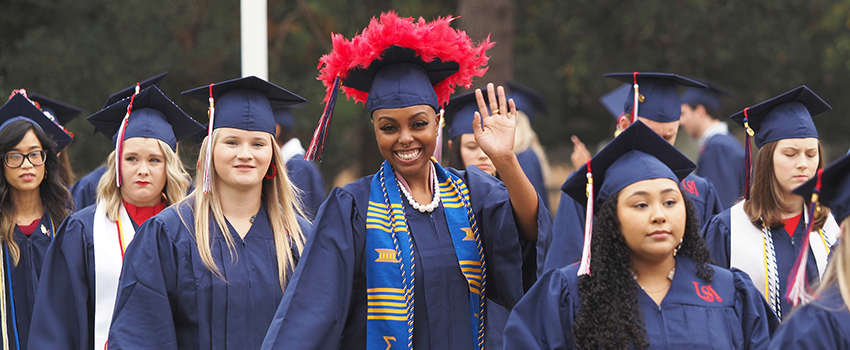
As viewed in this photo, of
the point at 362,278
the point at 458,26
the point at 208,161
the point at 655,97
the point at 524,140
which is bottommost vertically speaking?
the point at 362,278

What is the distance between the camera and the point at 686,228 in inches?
125

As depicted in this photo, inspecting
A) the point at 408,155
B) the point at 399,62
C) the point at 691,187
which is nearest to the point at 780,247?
the point at 691,187

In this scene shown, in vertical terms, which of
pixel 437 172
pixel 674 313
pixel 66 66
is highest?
pixel 66 66

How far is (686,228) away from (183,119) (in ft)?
9.72

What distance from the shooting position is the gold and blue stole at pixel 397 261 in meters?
3.22

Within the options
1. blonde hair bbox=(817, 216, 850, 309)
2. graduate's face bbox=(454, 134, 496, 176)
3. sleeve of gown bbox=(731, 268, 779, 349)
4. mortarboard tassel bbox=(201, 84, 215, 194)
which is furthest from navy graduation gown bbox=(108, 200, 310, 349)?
graduate's face bbox=(454, 134, 496, 176)

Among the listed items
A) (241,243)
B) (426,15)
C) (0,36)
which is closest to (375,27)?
(241,243)

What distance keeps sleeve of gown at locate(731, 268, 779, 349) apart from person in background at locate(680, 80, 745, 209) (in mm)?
4083

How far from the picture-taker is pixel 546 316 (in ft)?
9.89

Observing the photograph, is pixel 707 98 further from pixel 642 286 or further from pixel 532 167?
pixel 642 286

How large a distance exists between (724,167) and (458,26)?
16.6 ft

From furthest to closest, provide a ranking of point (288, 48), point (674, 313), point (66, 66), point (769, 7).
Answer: point (288, 48)
point (769, 7)
point (66, 66)
point (674, 313)

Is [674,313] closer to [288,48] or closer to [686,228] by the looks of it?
[686,228]

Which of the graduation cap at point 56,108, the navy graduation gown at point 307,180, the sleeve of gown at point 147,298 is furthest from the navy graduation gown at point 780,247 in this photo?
the graduation cap at point 56,108
